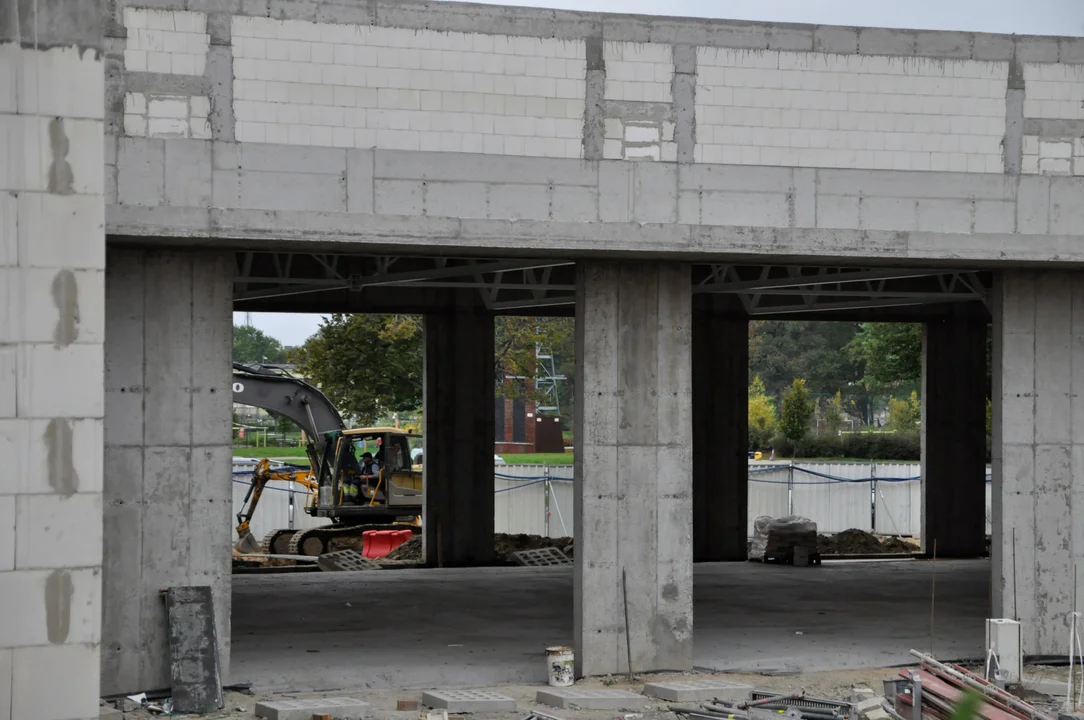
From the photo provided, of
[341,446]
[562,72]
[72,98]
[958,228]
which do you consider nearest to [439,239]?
[562,72]

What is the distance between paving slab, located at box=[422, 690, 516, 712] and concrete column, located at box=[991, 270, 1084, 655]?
6.07 m

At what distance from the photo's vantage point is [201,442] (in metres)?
13.4

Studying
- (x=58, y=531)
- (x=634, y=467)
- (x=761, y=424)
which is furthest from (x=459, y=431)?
(x=761, y=424)

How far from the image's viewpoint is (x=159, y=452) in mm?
13234

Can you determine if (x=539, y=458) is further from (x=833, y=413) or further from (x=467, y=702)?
(x=467, y=702)

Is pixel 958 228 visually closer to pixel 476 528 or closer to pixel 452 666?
pixel 452 666

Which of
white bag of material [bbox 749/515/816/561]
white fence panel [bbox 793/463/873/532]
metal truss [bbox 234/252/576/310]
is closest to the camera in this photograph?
metal truss [bbox 234/252/576/310]

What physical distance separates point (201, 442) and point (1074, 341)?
9877 mm

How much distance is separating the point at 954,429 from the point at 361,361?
22.8 m

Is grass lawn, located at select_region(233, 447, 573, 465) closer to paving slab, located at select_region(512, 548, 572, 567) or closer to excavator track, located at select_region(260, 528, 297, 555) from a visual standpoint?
excavator track, located at select_region(260, 528, 297, 555)

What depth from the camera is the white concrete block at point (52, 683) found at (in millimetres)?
9961

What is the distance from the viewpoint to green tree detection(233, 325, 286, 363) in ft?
345

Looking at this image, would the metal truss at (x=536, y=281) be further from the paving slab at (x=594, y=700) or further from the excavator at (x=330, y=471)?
the paving slab at (x=594, y=700)

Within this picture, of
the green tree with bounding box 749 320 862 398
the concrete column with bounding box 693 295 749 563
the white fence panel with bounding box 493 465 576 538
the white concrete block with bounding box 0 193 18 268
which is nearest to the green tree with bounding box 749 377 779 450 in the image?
the green tree with bounding box 749 320 862 398
